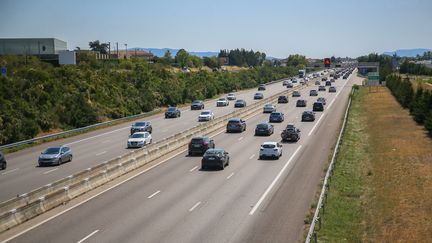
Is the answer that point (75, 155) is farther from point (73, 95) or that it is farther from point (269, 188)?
point (73, 95)

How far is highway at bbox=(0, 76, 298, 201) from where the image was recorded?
30784 millimetres

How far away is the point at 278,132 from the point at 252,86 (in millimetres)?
102193

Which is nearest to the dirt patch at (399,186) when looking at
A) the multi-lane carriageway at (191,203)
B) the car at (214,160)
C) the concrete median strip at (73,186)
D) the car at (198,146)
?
the multi-lane carriageway at (191,203)

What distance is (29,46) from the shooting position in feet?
422

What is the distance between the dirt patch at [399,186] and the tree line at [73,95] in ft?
107

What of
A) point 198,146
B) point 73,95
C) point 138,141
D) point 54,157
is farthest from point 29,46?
point 198,146

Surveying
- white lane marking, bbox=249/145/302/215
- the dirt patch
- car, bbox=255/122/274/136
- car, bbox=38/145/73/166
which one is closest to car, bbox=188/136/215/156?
white lane marking, bbox=249/145/302/215

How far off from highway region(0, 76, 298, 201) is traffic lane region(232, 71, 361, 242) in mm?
12723

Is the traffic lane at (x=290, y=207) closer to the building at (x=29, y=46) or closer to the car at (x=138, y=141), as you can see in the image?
the car at (x=138, y=141)

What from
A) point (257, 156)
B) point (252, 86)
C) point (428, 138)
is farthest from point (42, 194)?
point (252, 86)

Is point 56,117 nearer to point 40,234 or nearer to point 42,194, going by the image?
point 42,194

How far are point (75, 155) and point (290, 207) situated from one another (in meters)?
22.9

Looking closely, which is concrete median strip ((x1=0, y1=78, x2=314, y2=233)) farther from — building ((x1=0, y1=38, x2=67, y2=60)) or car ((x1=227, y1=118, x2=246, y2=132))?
building ((x1=0, y1=38, x2=67, y2=60))

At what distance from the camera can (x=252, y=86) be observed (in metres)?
156
